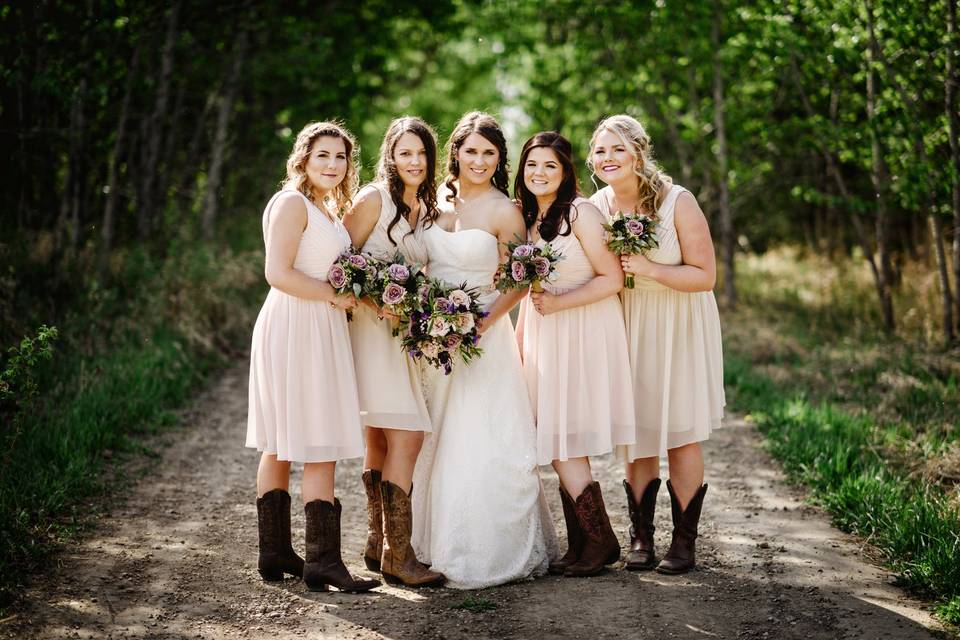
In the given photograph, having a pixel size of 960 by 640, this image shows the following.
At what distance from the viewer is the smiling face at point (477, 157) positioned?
4797 mm

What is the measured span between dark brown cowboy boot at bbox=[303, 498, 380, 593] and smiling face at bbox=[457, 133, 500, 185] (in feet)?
6.05

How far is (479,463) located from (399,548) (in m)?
0.57

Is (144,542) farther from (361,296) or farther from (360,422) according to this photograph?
(361,296)

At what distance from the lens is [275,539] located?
4.52 metres

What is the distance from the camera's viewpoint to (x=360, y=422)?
4562 millimetres

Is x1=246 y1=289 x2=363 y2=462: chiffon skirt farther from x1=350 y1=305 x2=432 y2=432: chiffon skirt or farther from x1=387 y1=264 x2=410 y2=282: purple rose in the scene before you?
x1=387 y1=264 x2=410 y2=282: purple rose

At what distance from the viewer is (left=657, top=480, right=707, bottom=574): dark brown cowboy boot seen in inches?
180

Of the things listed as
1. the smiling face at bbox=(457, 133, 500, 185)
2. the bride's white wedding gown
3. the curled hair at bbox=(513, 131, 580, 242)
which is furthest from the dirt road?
the smiling face at bbox=(457, 133, 500, 185)

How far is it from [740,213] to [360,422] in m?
11.9

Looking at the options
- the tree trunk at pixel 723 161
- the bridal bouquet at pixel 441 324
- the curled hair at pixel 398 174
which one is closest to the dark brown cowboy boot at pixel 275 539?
the bridal bouquet at pixel 441 324

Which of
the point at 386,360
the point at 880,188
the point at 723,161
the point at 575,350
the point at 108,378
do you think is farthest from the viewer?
the point at 723,161

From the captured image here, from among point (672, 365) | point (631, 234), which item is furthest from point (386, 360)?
point (672, 365)

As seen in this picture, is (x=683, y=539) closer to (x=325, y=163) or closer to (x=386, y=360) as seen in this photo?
(x=386, y=360)

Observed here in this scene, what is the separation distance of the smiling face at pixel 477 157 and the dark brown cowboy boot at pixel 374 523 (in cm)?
164
